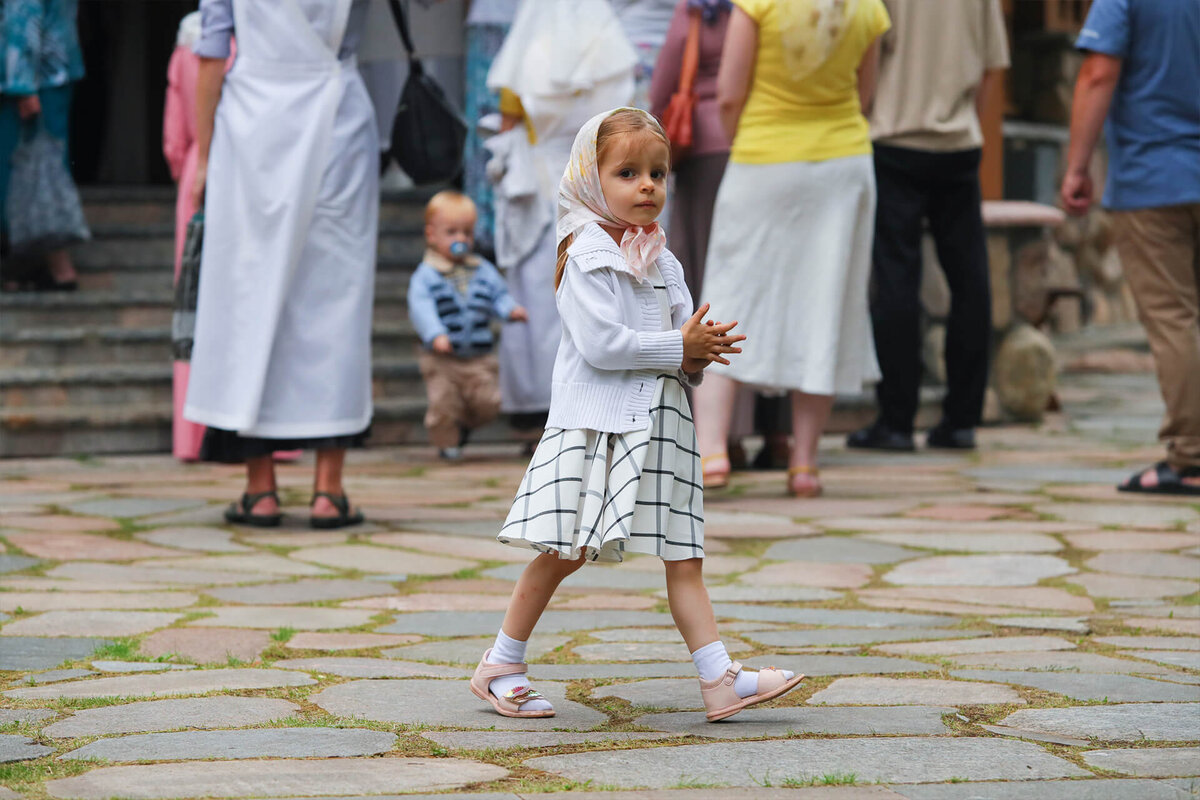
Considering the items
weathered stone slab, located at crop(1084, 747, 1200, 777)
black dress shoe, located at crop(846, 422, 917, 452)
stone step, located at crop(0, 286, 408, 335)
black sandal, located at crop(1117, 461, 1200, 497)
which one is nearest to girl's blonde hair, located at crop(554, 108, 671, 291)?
weathered stone slab, located at crop(1084, 747, 1200, 777)

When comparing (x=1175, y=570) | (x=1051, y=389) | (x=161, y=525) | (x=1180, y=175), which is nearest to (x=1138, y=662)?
(x=1175, y=570)

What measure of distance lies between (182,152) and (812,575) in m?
3.43

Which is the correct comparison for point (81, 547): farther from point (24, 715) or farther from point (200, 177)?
point (24, 715)

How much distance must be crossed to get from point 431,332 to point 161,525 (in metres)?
1.73

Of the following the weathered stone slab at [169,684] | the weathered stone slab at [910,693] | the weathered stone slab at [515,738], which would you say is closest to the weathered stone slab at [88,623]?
the weathered stone slab at [169,684]

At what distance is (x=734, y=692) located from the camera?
2.48 m

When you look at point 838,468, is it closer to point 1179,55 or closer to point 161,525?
point 1179,55

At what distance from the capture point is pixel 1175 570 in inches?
156

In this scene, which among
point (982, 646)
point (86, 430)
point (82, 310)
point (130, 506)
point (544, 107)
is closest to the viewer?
point (982, 646)

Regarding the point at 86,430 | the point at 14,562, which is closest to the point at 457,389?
the point at 86,430

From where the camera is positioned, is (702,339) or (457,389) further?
(457,389)

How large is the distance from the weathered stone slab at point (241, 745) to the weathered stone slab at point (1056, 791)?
0.76 m

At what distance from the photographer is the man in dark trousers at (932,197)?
239 inches

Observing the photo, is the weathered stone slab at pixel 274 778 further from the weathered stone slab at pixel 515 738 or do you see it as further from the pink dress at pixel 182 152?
the pink dress at pixel 182 152
